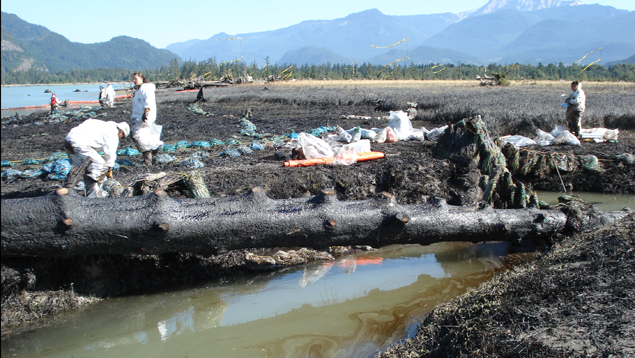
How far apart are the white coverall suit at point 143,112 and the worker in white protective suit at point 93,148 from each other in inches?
63.6

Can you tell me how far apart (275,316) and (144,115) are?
4.52 metres

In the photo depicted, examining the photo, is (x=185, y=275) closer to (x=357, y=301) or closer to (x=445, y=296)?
(x=357, y=301)

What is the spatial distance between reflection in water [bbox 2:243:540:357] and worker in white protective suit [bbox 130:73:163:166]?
145 inches

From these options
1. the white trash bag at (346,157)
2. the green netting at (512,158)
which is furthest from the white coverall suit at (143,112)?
the green netting at (512,158)

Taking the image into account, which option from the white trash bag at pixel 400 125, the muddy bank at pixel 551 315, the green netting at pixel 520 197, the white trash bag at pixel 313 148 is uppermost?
the white trash bag at pixel 400 125

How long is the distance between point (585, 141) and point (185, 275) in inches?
370

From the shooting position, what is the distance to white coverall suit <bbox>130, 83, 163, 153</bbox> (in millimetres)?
6594

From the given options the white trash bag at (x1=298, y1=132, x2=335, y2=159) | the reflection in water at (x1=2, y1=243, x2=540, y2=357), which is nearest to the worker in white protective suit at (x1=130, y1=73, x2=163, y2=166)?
the white trash bag at (x1=298, y1=132, x2=335, y2=159)

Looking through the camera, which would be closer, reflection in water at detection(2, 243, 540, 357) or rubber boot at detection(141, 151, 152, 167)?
reflection in water at detection(2, 243, 540, 357)

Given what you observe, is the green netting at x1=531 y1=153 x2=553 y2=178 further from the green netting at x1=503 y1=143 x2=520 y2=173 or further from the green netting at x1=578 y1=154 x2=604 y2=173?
the green netting at x1=578 y1=154 x2=604 y2=173

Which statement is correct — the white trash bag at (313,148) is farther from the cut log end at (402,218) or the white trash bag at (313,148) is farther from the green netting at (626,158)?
the green netting at (626,158)

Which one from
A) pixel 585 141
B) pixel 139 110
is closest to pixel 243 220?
pixel 139 110

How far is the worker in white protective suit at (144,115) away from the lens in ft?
21.6

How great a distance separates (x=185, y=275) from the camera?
422 cm
